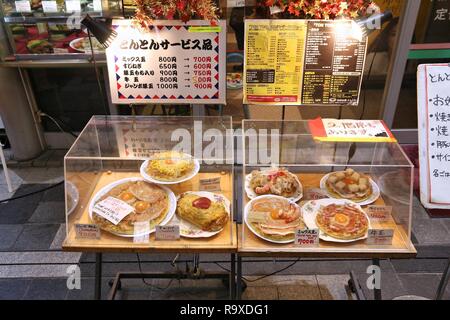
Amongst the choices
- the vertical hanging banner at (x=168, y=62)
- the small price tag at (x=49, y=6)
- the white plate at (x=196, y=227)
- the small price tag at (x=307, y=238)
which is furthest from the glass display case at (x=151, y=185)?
the small price tag at (x=49, y=6)

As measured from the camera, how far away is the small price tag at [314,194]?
2535mm

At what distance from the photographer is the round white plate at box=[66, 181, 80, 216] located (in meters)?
2.35

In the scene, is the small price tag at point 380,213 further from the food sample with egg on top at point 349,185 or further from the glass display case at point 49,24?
the glass display case at point 49,24

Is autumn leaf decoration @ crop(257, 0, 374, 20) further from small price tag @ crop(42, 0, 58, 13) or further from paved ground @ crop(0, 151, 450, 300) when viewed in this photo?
small price tag @ crop(42, 0, 58, 13)

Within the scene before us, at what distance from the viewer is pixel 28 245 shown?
3.56m

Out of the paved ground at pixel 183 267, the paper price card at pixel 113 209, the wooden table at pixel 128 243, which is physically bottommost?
the paved ground at pixel 183 267

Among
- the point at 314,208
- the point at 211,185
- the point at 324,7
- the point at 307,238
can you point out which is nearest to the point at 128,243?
the point at 211,185

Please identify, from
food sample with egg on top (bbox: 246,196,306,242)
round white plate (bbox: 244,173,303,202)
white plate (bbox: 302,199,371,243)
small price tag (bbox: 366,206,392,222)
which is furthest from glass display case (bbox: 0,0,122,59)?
small price tag (bbox: 366,206,392,222)

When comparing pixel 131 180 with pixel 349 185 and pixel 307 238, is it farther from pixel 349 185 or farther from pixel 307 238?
pixel 349 185

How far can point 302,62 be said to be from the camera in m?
2.61

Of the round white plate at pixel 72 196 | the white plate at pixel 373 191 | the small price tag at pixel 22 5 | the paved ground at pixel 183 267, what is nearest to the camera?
the round white plate at pixel 72 196

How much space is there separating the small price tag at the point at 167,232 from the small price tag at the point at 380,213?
45.6 inches

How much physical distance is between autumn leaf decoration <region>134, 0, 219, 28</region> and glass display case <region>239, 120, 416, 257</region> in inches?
31.3

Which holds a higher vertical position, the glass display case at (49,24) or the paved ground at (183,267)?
the glass display case at (49,24)
